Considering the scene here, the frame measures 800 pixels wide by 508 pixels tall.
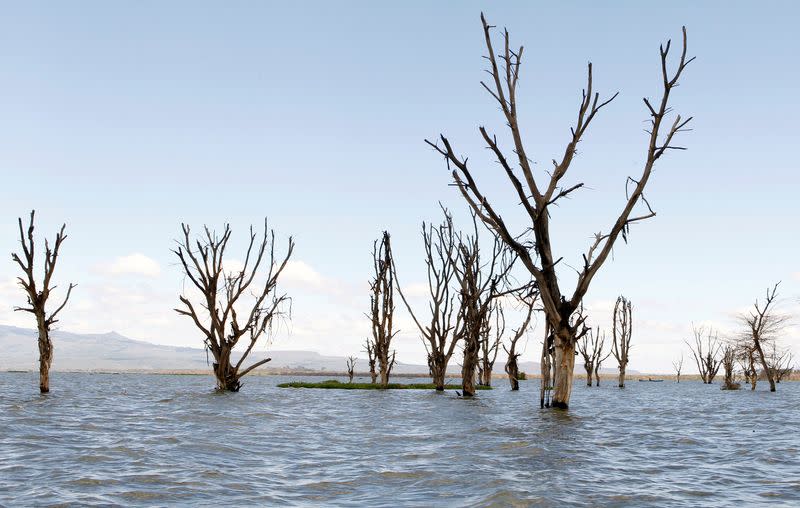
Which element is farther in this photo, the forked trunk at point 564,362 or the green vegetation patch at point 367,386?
the green vegetation patch at point 367,386

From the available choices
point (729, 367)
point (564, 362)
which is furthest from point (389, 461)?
point (729, 367)

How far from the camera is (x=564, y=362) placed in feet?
57.2

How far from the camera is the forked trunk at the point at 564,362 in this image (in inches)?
682

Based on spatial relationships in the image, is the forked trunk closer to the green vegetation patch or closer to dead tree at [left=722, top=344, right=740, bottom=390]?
the green vegetation patch

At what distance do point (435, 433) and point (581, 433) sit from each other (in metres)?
3.03

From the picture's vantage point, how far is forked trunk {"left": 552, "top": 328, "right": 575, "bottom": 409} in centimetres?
1733

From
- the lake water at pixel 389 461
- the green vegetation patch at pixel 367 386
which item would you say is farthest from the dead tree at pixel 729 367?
the lake water at pixel 389 461

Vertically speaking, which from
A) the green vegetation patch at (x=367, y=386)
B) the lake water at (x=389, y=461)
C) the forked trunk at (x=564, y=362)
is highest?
the forked trunk at (x=564, y=362)

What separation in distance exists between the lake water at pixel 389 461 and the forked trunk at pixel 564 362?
0.68 metres

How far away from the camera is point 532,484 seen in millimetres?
8406

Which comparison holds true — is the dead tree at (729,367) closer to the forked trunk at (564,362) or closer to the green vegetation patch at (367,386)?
the green vegetation patch at (367,386)

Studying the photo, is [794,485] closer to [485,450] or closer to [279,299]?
[485,450]

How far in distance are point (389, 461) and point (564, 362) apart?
815 cm

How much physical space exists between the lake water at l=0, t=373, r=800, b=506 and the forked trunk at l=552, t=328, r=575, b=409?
0.68 m
